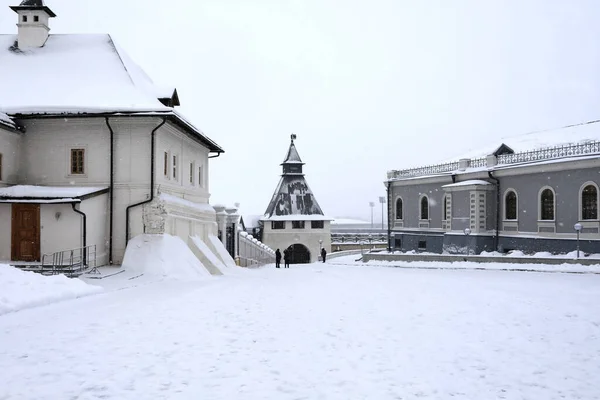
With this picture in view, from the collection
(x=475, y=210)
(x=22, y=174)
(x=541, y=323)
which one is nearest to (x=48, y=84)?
(x=22, y=174)

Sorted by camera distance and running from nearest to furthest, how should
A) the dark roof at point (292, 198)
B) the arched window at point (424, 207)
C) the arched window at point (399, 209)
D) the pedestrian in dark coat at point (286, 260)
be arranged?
1. the pedestrian in dark coat at point (286, 260)
2. the arched window at point (424, 207)
3. the arched window at point (399, 209)
4. the dark roof at point (292, 198)

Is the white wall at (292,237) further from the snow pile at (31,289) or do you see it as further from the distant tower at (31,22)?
the snow pile at (31,289)

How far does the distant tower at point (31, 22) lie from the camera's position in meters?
22.2

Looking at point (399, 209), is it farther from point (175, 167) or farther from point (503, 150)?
point (175, 167)

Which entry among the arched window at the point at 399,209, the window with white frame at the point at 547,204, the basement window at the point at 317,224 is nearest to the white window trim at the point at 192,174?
the window with white frame at the point at 547,204

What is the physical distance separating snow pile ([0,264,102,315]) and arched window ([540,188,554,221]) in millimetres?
24814

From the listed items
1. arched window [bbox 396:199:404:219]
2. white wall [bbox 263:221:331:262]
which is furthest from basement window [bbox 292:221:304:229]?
arched window [bbox 396:199:404:219]

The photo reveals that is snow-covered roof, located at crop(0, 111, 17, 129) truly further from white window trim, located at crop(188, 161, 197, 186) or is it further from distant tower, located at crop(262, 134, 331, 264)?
distant tower, located at crop(262, 134, 331, 264)

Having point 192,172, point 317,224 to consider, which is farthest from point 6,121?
point 317,224

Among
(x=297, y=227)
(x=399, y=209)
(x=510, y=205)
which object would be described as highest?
(x=510, y=205)

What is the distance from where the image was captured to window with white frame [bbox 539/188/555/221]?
94.7 feet

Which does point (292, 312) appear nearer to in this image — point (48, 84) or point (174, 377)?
point (174, 377)

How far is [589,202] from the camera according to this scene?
2670cm

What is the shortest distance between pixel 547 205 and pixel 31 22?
88.7 ft
